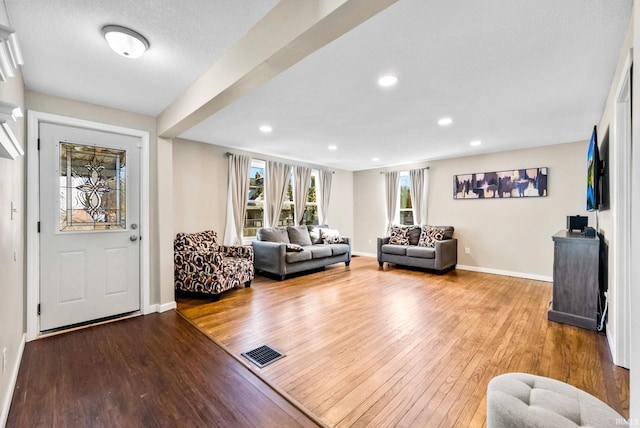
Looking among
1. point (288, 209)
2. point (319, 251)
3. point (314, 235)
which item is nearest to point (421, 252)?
point (319, 251)

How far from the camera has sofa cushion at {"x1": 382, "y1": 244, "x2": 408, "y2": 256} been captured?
5730 mm

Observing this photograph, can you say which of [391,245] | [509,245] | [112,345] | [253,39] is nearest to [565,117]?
[509,245]

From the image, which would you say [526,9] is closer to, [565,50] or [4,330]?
[565,50]

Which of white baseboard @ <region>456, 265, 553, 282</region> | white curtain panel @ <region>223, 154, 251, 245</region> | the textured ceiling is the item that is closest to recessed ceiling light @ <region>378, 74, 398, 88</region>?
the textured ceiling

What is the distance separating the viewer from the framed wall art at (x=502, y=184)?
4.98 metres

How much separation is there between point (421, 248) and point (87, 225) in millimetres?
5043

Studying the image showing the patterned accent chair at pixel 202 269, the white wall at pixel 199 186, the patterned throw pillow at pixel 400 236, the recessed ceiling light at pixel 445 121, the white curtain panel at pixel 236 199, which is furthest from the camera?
the patterned throw pillow at pixel 400 236

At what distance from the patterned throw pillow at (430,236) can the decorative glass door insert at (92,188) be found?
16.3ft

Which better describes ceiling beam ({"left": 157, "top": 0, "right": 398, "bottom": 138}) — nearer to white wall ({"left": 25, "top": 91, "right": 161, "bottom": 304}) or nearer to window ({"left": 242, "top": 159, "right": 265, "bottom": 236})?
white wall ({"left": 25, "top": 91, "right": 161, "bottom": 304})

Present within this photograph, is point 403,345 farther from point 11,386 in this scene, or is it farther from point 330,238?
point 330,238

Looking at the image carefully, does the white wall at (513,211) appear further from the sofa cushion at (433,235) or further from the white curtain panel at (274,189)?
the white curtain panel at (274,189)

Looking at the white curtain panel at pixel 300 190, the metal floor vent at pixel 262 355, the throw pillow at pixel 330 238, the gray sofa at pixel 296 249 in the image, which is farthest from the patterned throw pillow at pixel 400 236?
the metal floor vent at pixel 262 355

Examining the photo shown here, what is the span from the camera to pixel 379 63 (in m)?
2.29

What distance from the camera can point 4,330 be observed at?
175cm
